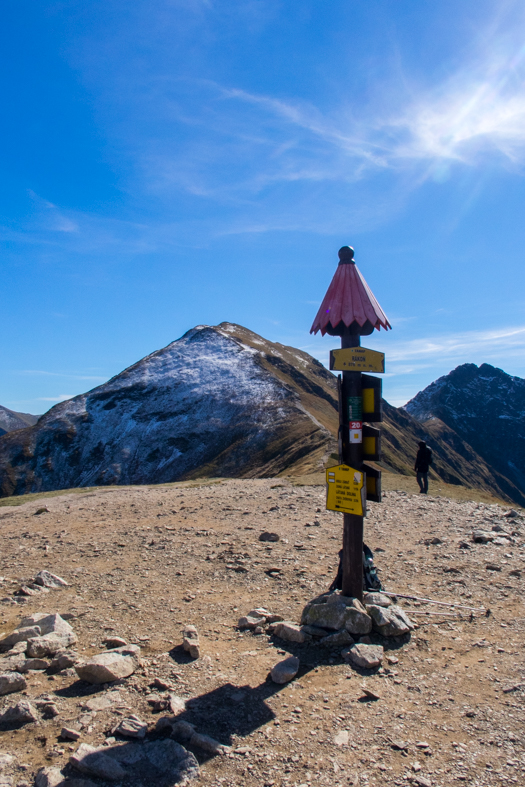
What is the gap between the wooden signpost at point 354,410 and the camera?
7.52m

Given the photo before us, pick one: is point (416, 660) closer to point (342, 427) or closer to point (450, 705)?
point (450, 705)

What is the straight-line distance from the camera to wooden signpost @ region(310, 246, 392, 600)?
24.7ft

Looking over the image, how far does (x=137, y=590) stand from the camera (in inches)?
345

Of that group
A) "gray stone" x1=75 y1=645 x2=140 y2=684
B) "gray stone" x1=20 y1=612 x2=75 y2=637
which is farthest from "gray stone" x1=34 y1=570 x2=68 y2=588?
"gray stone" x1=75 y1=645 x2=140 y2=684

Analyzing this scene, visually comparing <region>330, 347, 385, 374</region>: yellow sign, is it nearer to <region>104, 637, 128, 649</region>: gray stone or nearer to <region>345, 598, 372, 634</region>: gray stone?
<region>345, 598, 372, 634</region>: gray stone

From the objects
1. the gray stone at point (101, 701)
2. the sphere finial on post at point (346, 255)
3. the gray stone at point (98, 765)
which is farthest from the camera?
the sphere finial on post at point (346, 255)

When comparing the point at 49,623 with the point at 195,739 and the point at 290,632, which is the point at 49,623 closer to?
the point at 195,739

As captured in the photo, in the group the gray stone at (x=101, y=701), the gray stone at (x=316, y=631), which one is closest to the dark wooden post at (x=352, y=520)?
the gray stone at (x=316, y=631)

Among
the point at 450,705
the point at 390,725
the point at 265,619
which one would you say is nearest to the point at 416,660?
the point at 450,705

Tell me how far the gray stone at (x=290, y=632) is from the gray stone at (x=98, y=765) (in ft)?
10.4

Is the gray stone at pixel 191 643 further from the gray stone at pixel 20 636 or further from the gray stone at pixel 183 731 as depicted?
the gray stone at pixel 20 636

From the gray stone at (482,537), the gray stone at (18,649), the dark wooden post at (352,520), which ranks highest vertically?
the dark wooden post at (352,520)

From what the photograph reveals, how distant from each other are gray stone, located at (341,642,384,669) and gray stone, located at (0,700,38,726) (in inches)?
150

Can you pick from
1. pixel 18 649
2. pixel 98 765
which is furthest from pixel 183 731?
pixel 18 649
